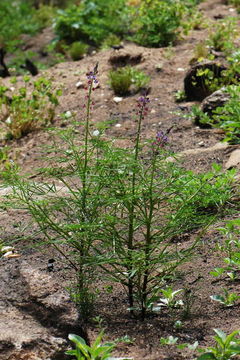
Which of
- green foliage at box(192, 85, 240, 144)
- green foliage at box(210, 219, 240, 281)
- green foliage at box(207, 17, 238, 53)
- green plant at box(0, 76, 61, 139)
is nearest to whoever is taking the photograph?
green foliage at box(210, 219, 240, 281)

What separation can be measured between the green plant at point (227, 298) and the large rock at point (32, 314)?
0.69 m

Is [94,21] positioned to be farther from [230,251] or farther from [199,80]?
[230,251]

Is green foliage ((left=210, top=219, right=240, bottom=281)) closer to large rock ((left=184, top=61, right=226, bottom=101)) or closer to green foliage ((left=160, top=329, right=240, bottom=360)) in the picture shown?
green foliage ((left=160, top=329, right=240, bottom=360))

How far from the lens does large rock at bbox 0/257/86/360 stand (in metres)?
2.98

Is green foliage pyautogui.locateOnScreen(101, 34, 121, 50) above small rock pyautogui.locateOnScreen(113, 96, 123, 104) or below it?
below

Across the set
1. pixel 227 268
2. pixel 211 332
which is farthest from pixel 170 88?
pixel 211 332

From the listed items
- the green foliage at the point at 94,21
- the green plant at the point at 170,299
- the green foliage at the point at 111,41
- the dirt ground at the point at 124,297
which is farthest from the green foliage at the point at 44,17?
the green plant at the point at 170,299

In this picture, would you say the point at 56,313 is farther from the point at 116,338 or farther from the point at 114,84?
the point at 114,84

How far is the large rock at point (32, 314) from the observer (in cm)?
298

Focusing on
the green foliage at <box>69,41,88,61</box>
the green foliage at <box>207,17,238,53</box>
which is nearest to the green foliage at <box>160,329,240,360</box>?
the green foliage at <box>207,17,238,53</box>

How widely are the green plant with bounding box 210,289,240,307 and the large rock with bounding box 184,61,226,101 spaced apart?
10.7 feet

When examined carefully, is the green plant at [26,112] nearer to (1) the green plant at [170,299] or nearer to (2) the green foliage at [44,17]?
(1) the green plant at [170,299]

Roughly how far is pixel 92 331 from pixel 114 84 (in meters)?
4.01

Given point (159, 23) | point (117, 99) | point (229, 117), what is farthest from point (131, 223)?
point (159, 23)
